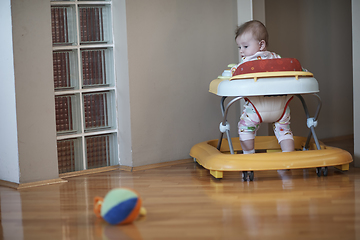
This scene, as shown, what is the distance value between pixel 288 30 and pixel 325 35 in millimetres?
431

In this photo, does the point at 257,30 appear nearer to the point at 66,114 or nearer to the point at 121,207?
the point at 66,114

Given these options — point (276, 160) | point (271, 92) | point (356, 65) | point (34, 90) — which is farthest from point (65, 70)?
point (356, 65)

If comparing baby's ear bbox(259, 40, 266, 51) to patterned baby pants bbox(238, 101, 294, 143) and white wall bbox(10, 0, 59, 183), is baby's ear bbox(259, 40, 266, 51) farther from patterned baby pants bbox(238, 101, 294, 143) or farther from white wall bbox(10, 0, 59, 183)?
white wall bbox(10, 0, 59, 183)

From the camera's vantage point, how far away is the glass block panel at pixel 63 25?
255 cm

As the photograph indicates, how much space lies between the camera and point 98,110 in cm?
276

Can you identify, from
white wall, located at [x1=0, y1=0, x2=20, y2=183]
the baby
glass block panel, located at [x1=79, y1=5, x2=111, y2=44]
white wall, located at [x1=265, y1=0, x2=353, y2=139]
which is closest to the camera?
white wall, located at [x1=0, y1=0, x2=20, y2=183]

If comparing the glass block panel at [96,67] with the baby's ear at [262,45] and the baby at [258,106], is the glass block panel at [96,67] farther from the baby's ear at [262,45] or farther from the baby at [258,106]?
the baby's ear at [262,45]

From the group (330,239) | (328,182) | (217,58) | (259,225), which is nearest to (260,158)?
(328,182)

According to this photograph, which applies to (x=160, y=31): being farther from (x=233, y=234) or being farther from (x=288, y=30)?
(x=233, y=234)

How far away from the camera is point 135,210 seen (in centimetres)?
162

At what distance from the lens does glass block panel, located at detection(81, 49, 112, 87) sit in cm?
269

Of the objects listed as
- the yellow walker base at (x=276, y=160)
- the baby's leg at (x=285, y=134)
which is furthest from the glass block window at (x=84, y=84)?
the baby's leg at (x=285, y=134)

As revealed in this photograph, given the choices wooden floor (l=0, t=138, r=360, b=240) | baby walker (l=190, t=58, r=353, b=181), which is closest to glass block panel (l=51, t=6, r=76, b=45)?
wooden floor (l=0, t=138, r=360, b=240)

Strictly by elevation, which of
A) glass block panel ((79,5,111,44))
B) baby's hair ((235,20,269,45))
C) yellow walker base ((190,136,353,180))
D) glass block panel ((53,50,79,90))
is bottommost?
yellow walker base ((190,136,353,180))
